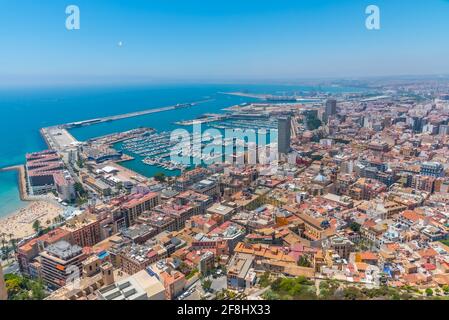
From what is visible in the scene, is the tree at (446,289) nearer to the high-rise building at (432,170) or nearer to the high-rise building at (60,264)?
the high-rise building at (60,264)

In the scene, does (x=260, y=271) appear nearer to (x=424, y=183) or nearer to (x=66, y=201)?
Answer: (x=424, y=183)

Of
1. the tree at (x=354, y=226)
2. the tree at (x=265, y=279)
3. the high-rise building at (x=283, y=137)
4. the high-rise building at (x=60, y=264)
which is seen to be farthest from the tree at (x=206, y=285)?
the high-rise building at (x=283, y=137)

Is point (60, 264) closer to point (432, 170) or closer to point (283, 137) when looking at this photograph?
point (283, 137)

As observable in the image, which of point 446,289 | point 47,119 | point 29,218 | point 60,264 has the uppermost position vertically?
point 47,119

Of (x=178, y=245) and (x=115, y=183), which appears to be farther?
(x=115, y=183)

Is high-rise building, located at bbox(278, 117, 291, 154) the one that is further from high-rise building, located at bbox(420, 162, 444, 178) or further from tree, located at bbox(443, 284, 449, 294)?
tree, located at bbox(443, 284, 449, 294)

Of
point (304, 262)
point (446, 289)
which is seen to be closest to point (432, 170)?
point (446, 289)

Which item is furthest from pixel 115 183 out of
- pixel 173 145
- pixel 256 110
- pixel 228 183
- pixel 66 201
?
pixel 256 110
